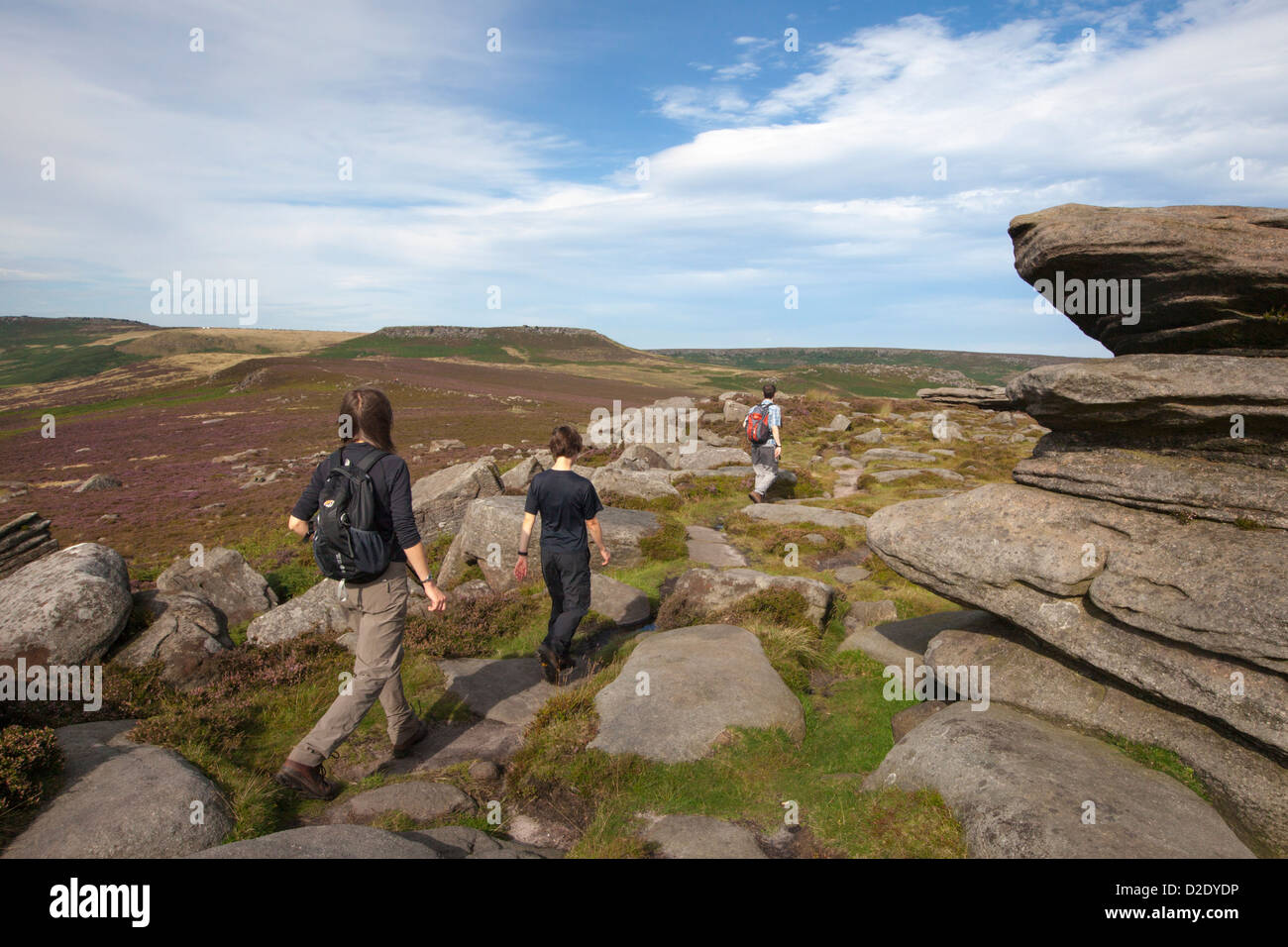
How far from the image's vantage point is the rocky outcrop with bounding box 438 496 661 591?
15703 mm

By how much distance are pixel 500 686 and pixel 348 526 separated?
481cm

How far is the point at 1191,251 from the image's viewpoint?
26.2ft

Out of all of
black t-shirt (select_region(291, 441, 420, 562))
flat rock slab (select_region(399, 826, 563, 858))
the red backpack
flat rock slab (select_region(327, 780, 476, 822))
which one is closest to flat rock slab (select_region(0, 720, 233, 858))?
flat rock slab (select_region(327, 780, 476, 822))

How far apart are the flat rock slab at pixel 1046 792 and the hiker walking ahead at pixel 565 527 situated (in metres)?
5.01

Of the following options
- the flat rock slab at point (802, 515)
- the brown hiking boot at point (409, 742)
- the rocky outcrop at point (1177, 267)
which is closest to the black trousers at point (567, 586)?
the brown hiking boot at point (409, 742)

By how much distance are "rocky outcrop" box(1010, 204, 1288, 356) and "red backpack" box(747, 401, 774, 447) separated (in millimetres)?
10972

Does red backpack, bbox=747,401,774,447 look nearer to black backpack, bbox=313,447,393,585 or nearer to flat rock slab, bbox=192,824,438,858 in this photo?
black backpack, bbox=313,447,393,585

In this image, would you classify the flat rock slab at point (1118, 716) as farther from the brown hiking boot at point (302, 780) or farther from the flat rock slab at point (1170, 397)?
the brown hiking boot at point (302, 780)

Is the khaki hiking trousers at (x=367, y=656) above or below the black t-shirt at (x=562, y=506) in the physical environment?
below

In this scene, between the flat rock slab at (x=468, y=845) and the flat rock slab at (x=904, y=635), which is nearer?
the flat rock slab at (x=468, y=845)

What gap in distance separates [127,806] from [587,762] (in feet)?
15.6

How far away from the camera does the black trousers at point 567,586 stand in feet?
33.4

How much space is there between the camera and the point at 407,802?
7336 mm

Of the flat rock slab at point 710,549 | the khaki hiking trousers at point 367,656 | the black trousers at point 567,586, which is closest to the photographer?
the khaki hiking trousers at point 367,656
